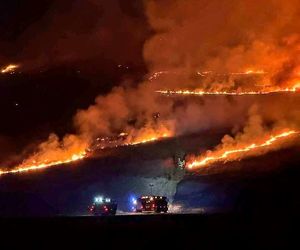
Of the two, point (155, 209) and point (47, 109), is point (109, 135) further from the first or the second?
point (155, 209)

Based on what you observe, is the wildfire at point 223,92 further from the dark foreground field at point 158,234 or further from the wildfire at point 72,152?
the dark foreground field at point 158,234

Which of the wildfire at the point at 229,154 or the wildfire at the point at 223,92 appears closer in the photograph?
the wildfire at the point at 229,154

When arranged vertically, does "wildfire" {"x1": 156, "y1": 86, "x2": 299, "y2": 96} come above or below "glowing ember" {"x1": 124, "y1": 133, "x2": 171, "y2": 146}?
above

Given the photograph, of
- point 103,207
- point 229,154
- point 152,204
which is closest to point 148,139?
point 229,154

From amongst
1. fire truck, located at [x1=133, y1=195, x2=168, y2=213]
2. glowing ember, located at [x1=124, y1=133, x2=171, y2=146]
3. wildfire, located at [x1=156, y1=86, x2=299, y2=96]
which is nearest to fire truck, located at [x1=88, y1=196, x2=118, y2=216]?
fire truck, located at [x1=133, y1=195, x2=168, y2=213]

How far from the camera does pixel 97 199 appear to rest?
55.3m

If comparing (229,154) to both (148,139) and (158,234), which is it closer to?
(148,139)

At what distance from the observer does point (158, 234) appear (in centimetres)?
2289

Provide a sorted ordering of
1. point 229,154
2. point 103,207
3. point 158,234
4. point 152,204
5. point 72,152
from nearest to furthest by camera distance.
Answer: point 158,234 < point 103,207 < point 152,204 < point 229,154 < point 72,152

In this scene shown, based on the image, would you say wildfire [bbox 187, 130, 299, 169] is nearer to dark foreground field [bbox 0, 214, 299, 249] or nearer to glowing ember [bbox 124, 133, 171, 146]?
glowing ember [bbox 124, 133, 171, 146]

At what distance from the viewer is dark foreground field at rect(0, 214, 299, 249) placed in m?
21.9

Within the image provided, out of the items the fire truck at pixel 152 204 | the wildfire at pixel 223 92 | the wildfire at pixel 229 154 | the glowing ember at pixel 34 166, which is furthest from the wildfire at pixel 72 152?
the fire truck at pixel 152 204

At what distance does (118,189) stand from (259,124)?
2057 centimetres

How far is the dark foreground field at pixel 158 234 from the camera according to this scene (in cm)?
2188
